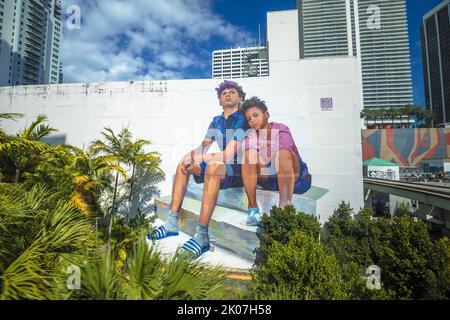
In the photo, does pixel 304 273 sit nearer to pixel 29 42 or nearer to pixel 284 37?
pixel 284 37

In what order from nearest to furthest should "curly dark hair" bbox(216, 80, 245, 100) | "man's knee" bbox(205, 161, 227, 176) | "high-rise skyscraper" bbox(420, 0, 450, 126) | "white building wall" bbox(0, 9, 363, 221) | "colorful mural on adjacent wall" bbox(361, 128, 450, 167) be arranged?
"white building wall" bbox(0, 9, 363, 221)
"man's knee" bbox(205, 161, 227, 176)
"curly dark hair" bbox(216, 80, 245, 100)
"colorful mural on adjacent wall" bbox(361, 128, 450, 167)
"high-rise skyscraper" bbox(420, 0, 450, 126)

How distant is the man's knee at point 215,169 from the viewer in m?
11.2

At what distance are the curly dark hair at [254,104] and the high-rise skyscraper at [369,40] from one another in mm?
28955

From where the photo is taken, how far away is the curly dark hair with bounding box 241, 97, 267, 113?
11258mm

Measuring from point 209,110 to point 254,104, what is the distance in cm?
212

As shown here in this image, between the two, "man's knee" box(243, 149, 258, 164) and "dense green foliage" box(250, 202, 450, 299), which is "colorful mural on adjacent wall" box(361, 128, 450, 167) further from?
"dense green foliage" box(250, 202, 450, 299)

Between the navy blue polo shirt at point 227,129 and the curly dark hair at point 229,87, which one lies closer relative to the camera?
the navy blue polo shirt at point 227,129

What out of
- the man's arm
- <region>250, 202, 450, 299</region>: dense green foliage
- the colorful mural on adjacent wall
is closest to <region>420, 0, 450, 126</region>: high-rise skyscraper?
the colorful mural on adjacent wall

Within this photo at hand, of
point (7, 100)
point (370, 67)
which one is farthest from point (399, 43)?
point (7, 100)

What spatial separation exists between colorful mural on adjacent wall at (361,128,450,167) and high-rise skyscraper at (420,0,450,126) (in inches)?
2371

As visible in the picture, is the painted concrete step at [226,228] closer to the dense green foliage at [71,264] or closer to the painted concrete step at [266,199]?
the painted concrete step at [266,199]

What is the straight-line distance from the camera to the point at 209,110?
460 inches

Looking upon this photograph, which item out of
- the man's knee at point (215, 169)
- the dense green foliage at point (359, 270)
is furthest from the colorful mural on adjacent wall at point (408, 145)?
the dense green foliage at point (359, 270)

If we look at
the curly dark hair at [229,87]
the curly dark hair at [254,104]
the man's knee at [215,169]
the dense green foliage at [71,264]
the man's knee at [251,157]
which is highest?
the curly dark hair at [229,87]
